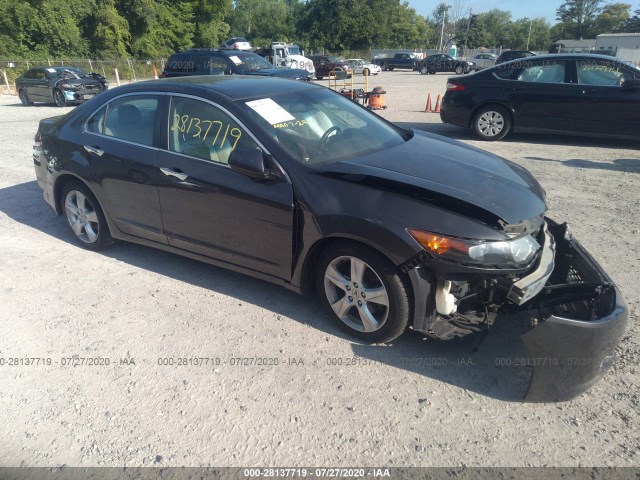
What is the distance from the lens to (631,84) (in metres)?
8.10

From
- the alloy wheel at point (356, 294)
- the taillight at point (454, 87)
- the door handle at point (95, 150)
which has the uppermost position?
the taillight at point (454, 87)

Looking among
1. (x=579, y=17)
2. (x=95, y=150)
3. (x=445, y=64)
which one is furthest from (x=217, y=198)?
(x=579, y=17)

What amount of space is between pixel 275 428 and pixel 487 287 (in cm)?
143

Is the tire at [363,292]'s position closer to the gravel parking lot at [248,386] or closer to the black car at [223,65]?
the gravel parking lot at [248,386]

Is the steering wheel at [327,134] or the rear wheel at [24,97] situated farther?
the rear wheel at [24,97]

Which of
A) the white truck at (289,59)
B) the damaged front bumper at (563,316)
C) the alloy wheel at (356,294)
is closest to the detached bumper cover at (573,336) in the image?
the damaged front bumper at (563,316)

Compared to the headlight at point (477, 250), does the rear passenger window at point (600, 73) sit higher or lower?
higher

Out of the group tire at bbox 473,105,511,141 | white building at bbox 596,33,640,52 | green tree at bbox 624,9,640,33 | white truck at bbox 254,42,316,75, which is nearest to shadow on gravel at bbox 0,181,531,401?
tire at bbox 473,105,511,141

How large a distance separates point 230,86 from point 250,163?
1029 mm

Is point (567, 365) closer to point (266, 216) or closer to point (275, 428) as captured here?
point (275, 428)

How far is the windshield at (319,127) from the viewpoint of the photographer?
347 cm

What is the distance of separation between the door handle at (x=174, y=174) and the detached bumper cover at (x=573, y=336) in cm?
259

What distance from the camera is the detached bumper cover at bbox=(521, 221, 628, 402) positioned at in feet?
8.09

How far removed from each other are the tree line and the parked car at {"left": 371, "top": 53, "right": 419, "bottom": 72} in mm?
21261
